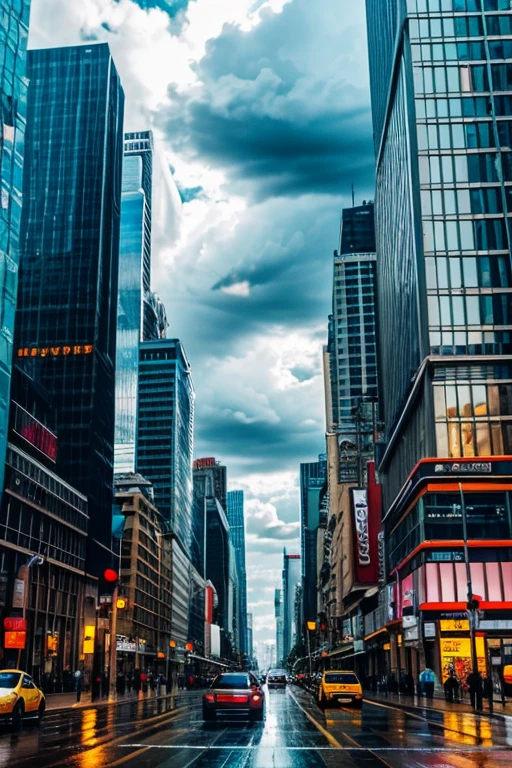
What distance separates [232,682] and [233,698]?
619mm

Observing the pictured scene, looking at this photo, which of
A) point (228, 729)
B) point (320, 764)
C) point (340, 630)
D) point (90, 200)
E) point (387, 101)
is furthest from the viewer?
point (340, 630)

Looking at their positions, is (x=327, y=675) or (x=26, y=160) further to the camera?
(x=26, y=160)

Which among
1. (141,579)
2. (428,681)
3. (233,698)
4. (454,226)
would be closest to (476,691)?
(233,698)

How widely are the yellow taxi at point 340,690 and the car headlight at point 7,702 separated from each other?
16.9m

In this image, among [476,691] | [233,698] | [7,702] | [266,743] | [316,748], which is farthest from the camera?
[476,691]

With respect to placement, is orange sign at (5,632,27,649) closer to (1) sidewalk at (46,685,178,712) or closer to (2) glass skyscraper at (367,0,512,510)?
(1) sidewalk at (46,685,178,712)

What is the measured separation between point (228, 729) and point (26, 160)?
129m

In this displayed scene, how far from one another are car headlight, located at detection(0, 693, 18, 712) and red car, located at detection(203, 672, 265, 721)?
6.56m

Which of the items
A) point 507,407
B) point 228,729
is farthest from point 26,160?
point 228,729

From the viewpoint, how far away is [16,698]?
2658cm

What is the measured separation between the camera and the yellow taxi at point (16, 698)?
2590 centimetres

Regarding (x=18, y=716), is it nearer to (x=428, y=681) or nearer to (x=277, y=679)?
(x=428, y=681)

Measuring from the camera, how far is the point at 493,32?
262 ft

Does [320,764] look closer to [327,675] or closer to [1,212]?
[327,675]
